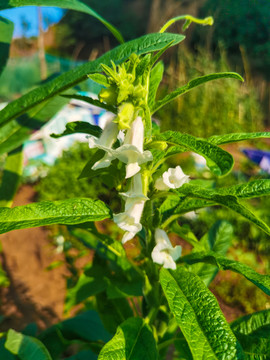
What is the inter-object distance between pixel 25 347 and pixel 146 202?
47 cm

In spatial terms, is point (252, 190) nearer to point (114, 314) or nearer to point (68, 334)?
point (114, 314)

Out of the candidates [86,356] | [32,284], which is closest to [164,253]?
[86,356]

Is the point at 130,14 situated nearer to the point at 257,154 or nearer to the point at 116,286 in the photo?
the point at 257,154

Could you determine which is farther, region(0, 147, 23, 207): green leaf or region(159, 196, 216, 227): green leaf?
region(0, 147, 23, 207): green leaf

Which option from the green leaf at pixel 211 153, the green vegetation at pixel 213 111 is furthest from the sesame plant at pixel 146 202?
the green vegetation at pixel 213 111

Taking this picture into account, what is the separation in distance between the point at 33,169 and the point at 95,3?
35.1ft

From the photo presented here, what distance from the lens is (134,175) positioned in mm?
583

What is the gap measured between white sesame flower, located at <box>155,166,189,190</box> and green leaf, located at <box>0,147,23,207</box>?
498 millimetres

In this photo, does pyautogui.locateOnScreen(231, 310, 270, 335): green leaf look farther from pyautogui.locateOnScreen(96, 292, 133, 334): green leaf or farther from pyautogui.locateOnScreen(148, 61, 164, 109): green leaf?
pyautogui.locateOnScreen(148, 61, 164, 109): green leaf

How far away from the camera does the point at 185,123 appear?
4.09 m

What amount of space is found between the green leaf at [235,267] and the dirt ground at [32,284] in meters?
0.94

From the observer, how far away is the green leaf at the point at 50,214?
488 mm

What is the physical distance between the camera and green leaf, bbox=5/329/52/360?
76cm

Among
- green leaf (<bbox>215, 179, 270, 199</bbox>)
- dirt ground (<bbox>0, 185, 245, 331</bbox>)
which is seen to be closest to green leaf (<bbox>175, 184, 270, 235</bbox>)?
green leaf (<bbox>215, 179, 270, 199</bbox>)
